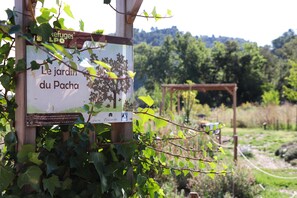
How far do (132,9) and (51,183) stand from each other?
33.5 inches

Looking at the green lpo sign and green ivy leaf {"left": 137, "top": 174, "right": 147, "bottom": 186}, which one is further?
green ivy leaf {"left": 137, "top": 174, "right": 147, "bottom": 186}

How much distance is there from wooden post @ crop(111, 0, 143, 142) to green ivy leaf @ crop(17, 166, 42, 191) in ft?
1.52

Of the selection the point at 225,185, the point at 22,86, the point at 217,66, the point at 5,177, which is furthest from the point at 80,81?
the point at 217,66

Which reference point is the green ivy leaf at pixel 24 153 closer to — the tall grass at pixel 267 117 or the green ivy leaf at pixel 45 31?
the green ivy leaf at pixel 45 31

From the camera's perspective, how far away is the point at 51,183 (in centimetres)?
156

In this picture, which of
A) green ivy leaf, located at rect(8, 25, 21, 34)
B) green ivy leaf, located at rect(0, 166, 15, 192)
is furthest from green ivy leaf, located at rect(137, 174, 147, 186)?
green ivy leaf, located at rect(8, 25, 21, 34)

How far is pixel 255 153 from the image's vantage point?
1110cm

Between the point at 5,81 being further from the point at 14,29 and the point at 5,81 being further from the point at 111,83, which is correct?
the point at 111,83

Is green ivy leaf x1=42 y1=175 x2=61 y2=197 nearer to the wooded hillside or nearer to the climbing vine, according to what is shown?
the climbing vine

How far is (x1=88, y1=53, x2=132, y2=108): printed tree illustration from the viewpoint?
5.84 ft

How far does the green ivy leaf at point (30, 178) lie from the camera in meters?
1.53

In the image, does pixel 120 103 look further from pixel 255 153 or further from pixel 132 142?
pixel 255 153

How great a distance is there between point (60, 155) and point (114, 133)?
33cm

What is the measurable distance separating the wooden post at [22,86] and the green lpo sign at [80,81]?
0.07 ft
